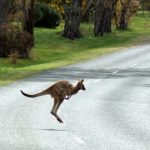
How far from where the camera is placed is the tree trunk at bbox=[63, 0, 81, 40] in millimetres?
60062

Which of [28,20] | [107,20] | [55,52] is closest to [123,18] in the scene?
[107,20]

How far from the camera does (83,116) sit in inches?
672

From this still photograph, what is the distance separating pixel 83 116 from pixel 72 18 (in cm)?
4392

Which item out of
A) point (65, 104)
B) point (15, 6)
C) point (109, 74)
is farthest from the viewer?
point (15, 6)

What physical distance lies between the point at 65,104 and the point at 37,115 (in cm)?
335

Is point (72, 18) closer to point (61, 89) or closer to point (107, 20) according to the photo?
point (107, 20)

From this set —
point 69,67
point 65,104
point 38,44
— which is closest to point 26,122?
point 65,104

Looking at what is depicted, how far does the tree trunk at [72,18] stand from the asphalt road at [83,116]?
1093 inches

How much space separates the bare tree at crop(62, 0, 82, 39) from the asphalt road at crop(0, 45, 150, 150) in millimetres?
27775

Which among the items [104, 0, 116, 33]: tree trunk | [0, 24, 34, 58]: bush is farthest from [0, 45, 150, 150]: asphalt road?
[104, 0, 116, 33]: tree trunk

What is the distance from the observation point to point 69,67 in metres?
36.9

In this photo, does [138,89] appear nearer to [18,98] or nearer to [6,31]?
Result: [18,98]

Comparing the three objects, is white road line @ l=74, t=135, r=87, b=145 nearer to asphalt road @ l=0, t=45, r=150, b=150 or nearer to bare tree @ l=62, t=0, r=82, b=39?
asphalt road @ l=0, t=45, r=150, b=150

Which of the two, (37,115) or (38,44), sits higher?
(37,115)
